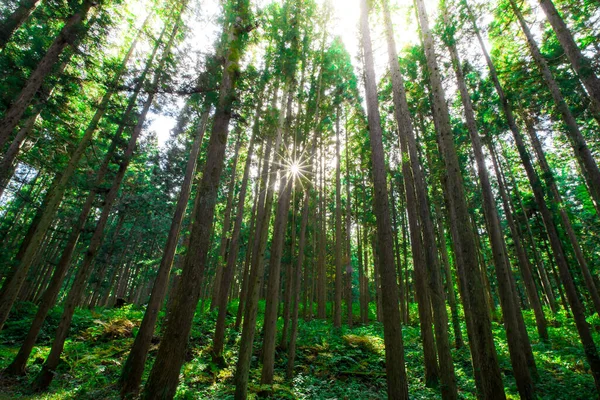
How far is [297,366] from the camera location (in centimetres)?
998

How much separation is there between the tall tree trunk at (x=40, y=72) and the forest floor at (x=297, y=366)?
7371 millimetres

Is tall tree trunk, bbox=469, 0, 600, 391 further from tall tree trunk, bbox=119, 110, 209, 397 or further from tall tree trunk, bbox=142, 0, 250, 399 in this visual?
tall tree trunk, bbox=119, 110, 209, 397

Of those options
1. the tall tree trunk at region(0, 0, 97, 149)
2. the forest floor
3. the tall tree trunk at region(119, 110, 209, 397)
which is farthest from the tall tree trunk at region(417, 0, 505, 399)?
the tall tree trunk at region(0, 0, 97, 149)

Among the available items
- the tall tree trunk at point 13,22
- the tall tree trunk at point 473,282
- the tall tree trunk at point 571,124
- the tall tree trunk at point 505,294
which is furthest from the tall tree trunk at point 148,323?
the tall tree trunk at point 571,124

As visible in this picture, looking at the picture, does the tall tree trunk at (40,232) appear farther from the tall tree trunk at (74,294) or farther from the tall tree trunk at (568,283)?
the tall tree trunk at (568,283)

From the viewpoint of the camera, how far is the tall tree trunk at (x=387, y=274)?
4723 millimetres

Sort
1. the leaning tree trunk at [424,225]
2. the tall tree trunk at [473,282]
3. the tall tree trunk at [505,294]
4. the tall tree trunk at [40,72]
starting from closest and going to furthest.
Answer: the tall tree trunk at [473,282], the leaning tree trunk at [424,225], the tall tree trunk at [505,294], the tall tree trunk at [40,72]

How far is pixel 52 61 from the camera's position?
328 inches

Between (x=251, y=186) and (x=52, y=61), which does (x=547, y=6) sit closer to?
(x=52, y=61)

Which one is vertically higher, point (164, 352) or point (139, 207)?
point (139, 207)

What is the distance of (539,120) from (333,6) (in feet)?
38.2

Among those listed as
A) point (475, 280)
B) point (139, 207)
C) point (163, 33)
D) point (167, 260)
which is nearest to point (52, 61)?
point (163, 33)

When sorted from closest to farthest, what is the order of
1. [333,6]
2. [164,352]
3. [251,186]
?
[164,352] → [333,6] → [251,186]

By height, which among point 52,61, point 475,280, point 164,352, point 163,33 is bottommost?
point 164,352
